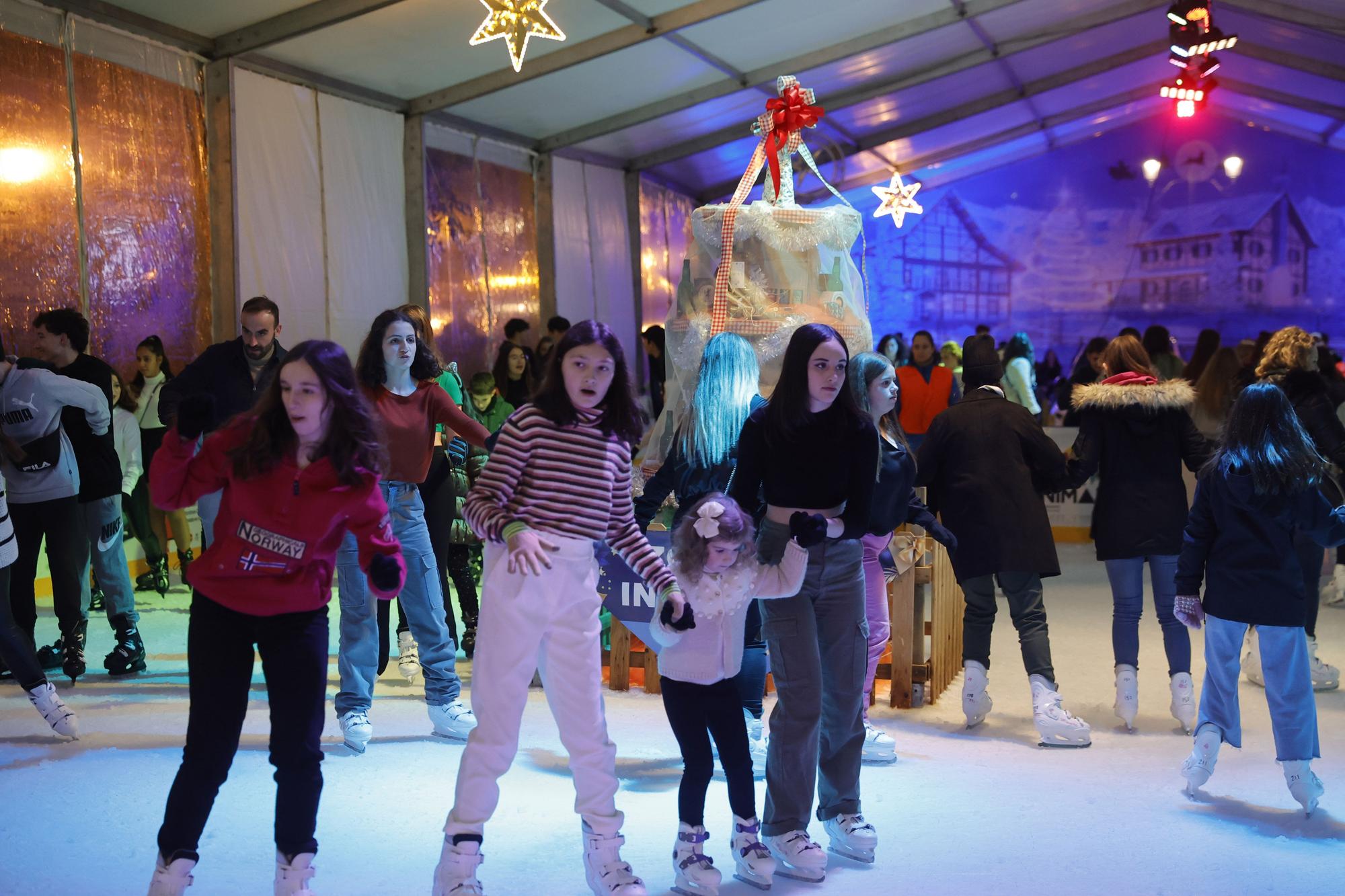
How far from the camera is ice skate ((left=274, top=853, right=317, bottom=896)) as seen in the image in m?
3.15

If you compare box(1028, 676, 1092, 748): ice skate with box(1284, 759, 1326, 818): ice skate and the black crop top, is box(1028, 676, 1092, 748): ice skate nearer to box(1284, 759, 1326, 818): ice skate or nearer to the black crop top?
box(1284, 759, 1326, 818): ice skate

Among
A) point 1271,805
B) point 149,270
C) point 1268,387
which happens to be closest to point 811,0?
point 149,270

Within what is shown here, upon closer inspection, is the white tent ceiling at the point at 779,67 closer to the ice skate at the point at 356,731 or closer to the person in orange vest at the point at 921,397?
the person in orange vest at the point at 921,397

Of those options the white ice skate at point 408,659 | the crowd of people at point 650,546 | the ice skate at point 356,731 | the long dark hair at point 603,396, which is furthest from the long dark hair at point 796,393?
the white ice skate at point 408,659

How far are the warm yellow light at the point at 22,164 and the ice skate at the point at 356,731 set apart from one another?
5.18m

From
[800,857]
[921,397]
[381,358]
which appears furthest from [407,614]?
[921,397]

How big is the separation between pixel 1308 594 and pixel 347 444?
14.9 ft

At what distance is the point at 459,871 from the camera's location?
3.25m

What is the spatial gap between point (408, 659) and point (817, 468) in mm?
3451

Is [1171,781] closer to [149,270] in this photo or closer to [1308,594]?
[1308,594]

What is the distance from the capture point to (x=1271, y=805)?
4297 millimetres

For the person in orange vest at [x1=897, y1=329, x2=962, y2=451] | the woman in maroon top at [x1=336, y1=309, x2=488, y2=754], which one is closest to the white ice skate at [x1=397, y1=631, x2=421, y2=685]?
the woman in maroon top at [x1=336, y1=309, x2=488, y2=754]

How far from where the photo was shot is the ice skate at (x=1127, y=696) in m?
5.31

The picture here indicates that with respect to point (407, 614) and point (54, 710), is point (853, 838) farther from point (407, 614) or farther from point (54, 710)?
point (54, 710)
